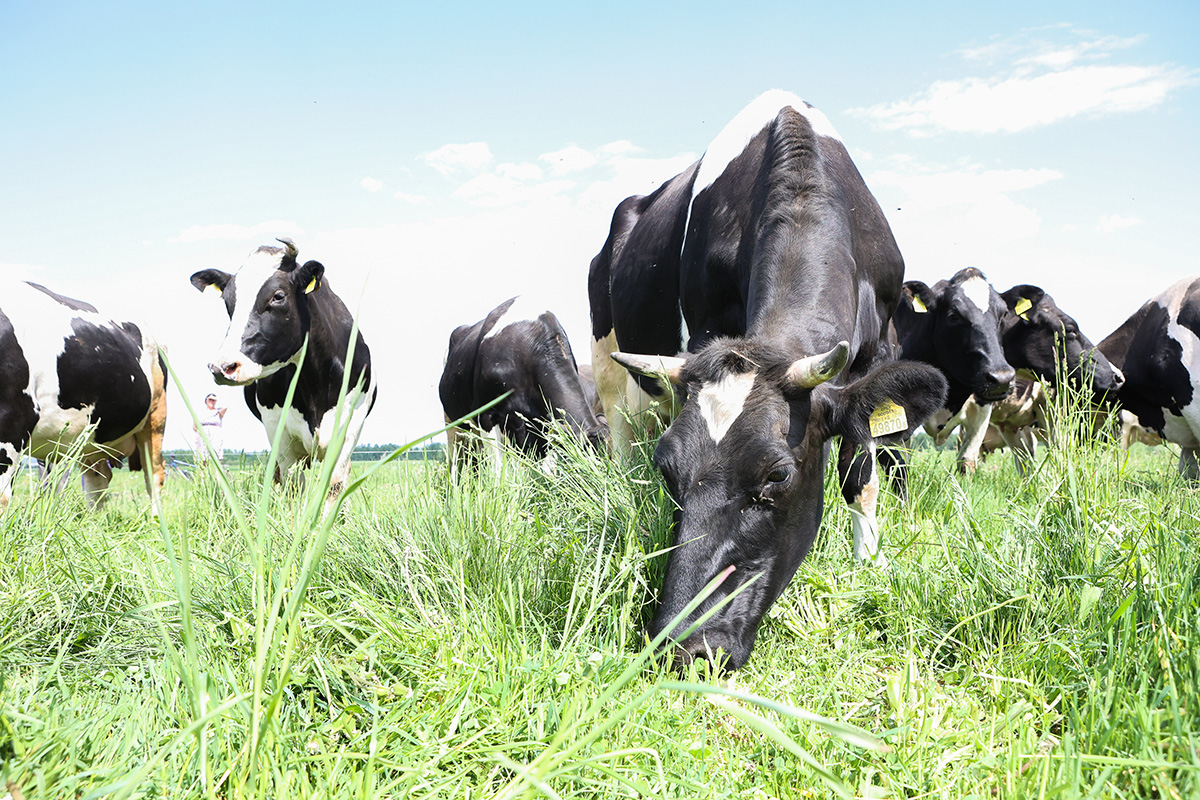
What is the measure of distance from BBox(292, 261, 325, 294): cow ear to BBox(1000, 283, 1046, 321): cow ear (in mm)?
7975

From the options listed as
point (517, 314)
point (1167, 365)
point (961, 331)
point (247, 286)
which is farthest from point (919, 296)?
point (247, 286)

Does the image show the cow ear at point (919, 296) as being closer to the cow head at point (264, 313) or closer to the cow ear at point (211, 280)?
the cow head at point (264, 313)

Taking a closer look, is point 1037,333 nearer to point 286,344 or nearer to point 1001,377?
point 1001,377

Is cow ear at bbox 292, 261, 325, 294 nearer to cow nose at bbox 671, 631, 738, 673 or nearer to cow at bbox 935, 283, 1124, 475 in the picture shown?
cow nose at bbox 671, 631, 738, 673

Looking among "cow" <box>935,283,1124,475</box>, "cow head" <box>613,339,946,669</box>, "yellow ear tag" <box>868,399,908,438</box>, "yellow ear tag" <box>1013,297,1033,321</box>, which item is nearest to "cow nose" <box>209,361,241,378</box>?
"cow head" <box>613,339,946,669</box>

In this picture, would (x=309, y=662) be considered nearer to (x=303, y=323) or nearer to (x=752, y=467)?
(x=752, y=467)

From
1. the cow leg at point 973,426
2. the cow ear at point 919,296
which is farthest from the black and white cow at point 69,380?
the cow leg at point 973,426

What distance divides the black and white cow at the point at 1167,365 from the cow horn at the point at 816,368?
735cm

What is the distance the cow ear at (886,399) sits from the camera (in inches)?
122

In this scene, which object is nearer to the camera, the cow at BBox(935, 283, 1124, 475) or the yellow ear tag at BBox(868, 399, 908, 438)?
the yellow ear tag at BBox(868, 399, 908, 438)

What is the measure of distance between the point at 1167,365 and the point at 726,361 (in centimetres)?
819

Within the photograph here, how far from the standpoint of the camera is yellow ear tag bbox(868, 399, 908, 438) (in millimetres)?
3143

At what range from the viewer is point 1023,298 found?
963cm

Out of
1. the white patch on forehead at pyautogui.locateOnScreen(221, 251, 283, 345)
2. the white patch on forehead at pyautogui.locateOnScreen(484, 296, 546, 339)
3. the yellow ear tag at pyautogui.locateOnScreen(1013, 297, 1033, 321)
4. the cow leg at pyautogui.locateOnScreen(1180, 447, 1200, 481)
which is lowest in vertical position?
the cow leg at pyautogui.locateOnScreen(1180, 447, 1200, 481)
